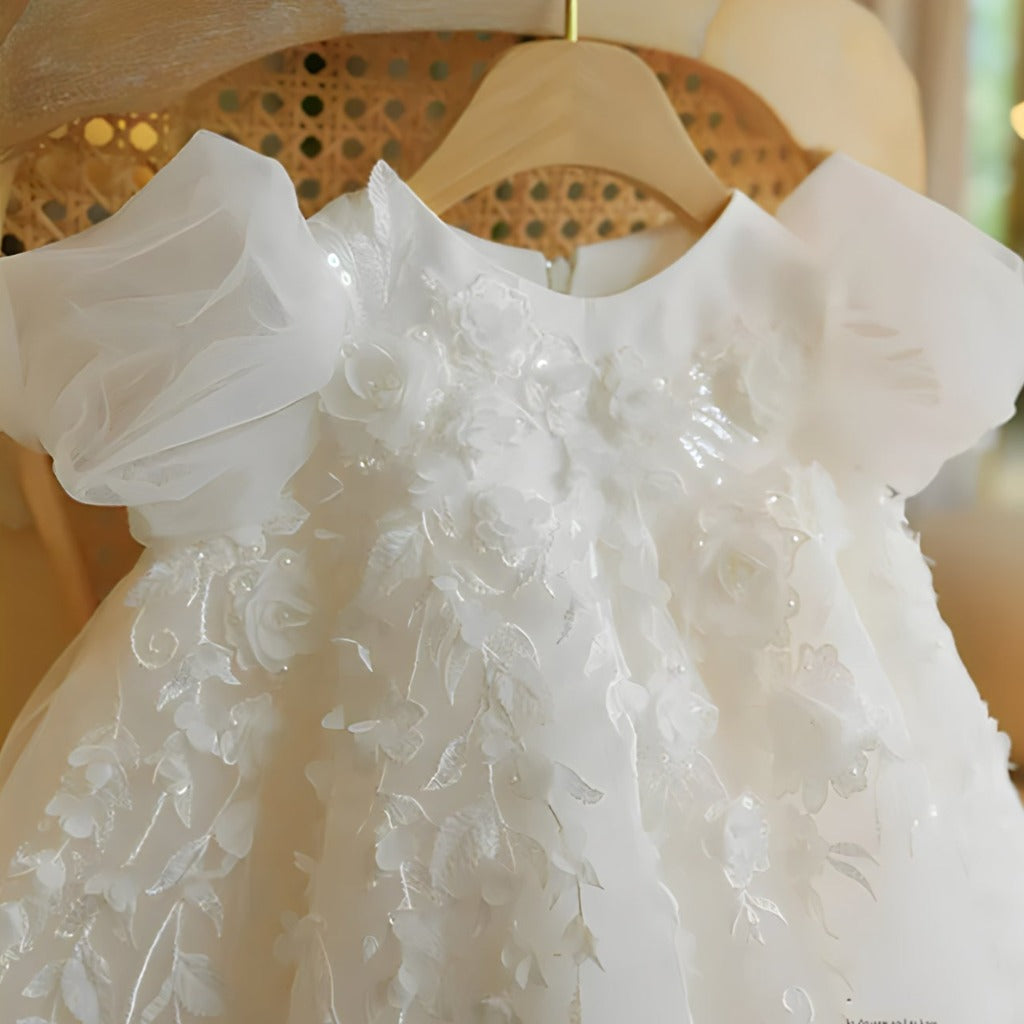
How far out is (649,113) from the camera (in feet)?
2.41

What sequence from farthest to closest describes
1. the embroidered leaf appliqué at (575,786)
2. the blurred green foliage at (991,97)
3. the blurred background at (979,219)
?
the blurred green foliage at (991,97) → the blurred background at (979,219) → the embroidered leaf appliqué at (575,786)

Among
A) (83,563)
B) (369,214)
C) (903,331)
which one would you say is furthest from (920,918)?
(83,563)

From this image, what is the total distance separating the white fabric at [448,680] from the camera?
51 centimetres

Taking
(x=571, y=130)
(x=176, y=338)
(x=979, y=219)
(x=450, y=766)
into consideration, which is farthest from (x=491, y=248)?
(x=979, y=219)

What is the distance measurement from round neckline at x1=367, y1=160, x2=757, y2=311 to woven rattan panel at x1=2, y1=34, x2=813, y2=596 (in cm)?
9

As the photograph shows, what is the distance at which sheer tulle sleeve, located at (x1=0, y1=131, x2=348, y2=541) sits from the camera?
0.56m

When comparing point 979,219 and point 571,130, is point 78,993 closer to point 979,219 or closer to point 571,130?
point 571,130

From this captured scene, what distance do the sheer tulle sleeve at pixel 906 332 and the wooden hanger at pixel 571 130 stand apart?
105mm

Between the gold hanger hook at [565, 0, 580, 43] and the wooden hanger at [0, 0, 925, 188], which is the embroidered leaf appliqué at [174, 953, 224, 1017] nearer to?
the wooden hanger at [0, 0, 925, 188]

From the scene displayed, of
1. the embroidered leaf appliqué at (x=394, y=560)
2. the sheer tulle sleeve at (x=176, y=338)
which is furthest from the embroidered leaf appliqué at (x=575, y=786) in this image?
the sheer tulle sleeve at (x=176, y=338)

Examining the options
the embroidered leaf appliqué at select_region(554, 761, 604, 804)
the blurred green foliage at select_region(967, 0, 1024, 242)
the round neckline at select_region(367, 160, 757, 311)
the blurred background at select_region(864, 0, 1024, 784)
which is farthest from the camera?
the blurred green foliage at select_region(967, 0, 1024, 242)

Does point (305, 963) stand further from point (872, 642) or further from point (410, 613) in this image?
point (872, 642)

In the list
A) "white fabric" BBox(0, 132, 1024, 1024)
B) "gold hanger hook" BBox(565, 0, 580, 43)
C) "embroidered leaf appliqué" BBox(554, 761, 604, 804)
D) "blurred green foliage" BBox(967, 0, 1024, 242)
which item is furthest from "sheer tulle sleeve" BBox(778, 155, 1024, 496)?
"blurred green foliage" BBox(967, 0, 1024, 242)

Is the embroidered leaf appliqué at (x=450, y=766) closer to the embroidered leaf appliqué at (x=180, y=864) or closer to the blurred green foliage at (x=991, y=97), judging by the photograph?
the embroidered leaf appliqué at (x=180, y=864)
